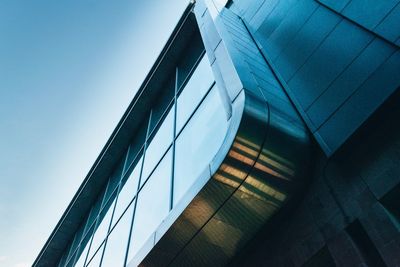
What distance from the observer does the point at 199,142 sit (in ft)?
23.6

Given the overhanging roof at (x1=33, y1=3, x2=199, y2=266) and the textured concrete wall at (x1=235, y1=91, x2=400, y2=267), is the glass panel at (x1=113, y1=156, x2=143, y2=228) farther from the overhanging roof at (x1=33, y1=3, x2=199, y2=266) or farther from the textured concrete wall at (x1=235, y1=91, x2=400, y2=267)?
the textured concrete wall at (x1=235, y1=91, x2=400, y2=267)

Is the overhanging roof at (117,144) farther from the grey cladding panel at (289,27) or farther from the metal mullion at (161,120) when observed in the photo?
the grey cladding panel at (289,27)

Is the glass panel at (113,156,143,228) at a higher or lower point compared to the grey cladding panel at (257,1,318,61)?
lower

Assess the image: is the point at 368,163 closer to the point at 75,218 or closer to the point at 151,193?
the point at 151,193

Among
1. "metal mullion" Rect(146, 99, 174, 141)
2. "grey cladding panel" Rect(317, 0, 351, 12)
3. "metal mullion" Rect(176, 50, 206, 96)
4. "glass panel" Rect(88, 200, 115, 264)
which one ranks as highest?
"grey cladding panel" Rect(317, 0, 351, 12)

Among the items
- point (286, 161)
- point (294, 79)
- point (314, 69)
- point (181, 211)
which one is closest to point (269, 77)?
point (294, 79)

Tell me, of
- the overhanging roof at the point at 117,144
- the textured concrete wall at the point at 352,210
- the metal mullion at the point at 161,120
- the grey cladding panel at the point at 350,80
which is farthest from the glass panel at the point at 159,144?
the textured concrete wall at the point at 352,210

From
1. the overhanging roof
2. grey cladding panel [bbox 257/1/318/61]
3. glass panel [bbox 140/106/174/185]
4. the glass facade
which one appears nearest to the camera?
grey cladding panel [bbox 257/1/318/61]

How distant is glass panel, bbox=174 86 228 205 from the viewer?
6527 millimetres

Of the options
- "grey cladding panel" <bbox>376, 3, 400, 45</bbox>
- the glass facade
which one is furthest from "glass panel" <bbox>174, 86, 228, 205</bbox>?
"grey cladding panel" <bbox>376, 3, 400, 45</bbox>

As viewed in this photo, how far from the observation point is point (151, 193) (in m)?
8.63

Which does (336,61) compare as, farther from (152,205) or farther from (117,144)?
(117,144)

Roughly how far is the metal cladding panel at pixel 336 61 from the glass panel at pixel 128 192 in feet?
20.2

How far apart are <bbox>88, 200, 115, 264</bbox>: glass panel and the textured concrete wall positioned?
7.98m
